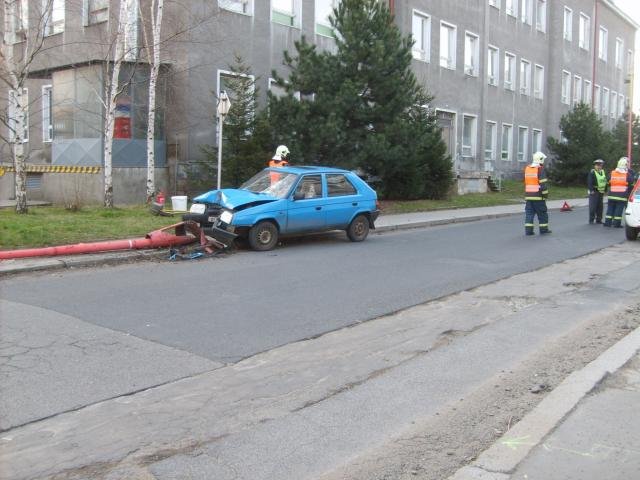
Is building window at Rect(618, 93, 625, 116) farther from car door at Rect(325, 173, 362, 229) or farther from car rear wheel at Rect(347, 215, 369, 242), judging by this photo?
car door at Rect(325, 173, 362, 229)

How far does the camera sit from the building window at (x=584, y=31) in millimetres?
44969

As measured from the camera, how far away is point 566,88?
4412cm

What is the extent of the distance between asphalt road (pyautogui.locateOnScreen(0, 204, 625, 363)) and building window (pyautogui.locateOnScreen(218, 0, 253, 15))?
10295mm

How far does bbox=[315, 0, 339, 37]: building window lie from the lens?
24.1 m

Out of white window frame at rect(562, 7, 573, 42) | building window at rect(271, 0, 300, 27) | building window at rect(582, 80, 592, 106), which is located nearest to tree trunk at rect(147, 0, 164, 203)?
building window at rect(271, 0, 300, 27)

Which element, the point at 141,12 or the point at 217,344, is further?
the point at 141,12

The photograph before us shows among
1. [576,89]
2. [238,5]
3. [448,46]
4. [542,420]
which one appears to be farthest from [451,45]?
[542,420]

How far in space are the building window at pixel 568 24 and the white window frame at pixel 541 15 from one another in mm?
2435

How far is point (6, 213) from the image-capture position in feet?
50.2

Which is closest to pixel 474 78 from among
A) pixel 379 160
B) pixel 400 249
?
pixel 379 160

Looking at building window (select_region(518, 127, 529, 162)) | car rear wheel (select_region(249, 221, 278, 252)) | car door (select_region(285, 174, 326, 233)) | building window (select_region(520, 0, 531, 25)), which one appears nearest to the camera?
car rear wheel (select_region(249, 221, 278, 252))

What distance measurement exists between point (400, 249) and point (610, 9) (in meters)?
44.2

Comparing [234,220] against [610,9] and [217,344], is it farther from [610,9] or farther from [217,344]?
[610,9]

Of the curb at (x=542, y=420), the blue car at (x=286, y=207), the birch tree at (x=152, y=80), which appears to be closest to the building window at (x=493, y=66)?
the birch tree at (x=152, y=80)
